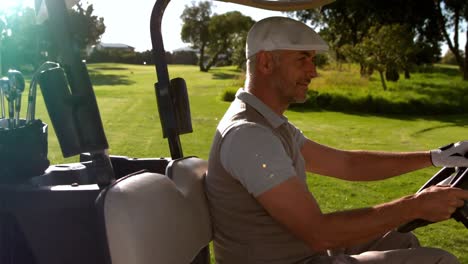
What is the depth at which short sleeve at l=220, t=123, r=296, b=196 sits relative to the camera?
5.74 ft

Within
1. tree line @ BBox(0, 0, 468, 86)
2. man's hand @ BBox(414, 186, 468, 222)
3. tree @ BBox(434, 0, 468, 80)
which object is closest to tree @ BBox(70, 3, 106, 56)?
tree line @ BBox(0, 0, 468, 86)

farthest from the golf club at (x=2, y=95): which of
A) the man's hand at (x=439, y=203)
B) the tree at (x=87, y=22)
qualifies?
the man's hand at (x=439, y=203)

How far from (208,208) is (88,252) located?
0.52m

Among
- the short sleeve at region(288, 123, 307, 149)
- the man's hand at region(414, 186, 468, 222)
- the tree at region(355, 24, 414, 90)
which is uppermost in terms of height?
the short sleeve at region(288, 123, 307, 149)

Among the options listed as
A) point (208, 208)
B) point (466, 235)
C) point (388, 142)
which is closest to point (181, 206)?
point (208, 208)

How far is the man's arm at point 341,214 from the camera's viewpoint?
175cm

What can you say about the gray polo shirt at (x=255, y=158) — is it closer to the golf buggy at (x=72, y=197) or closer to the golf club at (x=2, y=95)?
the golf buggy at (x=72, y=197)

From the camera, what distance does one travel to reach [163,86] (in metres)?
2.15

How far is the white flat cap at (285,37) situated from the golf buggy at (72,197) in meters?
0.49

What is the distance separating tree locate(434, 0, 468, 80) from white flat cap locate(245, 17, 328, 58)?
23714mm

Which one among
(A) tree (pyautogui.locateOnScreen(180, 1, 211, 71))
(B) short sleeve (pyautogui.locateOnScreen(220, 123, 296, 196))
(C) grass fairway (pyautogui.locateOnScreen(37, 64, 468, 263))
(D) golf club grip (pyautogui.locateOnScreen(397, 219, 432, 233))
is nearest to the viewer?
(B) short sleeve (pyautogui.locateOnScreen(220, 123, 296, 196))

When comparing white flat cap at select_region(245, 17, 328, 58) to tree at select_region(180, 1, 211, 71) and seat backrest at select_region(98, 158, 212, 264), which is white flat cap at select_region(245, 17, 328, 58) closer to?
seat backrest at select_region(98, 158, 212, 264)

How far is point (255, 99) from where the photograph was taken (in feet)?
6.40

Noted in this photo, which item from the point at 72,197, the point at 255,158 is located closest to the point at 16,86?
the point at 72,197
